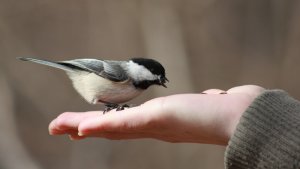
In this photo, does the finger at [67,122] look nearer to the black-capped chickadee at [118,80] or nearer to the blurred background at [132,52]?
the black-capped chickadee at [118,80]

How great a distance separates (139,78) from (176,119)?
58cm

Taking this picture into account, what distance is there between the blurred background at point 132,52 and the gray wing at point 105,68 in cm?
118

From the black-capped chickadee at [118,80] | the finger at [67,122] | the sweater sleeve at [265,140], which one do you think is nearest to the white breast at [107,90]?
the black-capped chickadee at [118,80]

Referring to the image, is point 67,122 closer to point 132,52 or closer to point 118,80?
point 118,80

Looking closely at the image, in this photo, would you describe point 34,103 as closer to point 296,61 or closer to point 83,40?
point 83,40

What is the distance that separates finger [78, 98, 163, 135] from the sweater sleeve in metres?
0.17

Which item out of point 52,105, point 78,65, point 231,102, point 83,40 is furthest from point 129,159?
point 231,102

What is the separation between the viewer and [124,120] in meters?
1.09

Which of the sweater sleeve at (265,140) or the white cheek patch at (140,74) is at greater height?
the sweater sleeve at (265,140)

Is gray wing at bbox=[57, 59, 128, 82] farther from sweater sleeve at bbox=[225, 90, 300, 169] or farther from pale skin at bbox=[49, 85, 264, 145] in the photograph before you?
sweater sleeve at bbox=[225, 90, 300, 169]

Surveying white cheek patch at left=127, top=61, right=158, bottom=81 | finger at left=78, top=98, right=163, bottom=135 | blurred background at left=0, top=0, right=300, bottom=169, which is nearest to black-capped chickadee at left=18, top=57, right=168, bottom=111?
white cheek patch at left=127, top=61, right=158, bottom=81

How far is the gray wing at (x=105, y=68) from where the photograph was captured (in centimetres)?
164

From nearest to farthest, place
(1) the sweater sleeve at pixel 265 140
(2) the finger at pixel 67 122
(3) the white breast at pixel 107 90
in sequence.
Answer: (1) the sweater sleeve at pixel 265 140 < (2) the finger at pixel 67 122 < (3) the white breast at pixel 107 90

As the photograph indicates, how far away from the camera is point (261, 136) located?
967 mm
